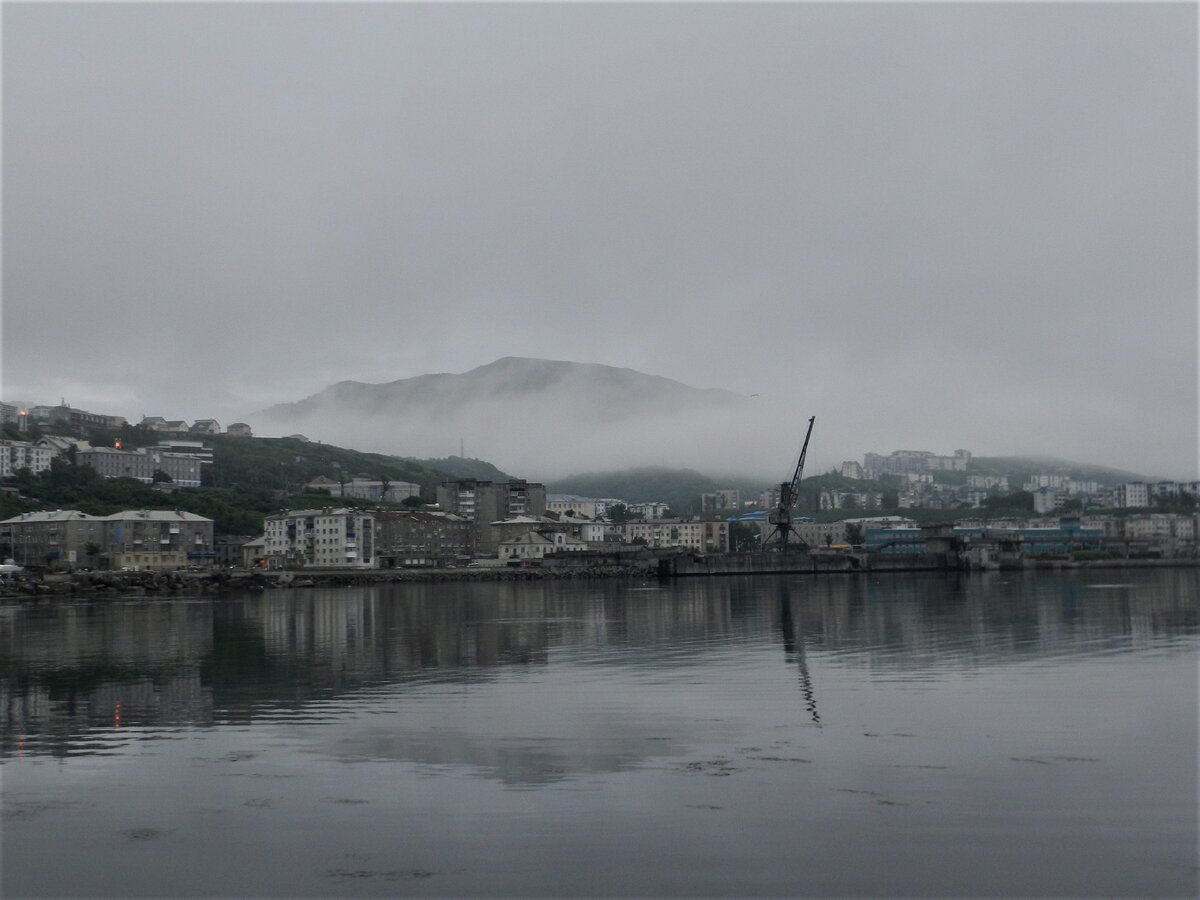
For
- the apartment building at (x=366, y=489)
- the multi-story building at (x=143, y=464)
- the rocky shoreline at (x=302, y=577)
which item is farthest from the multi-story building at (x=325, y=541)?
the apartment building at (x=366, y=489)

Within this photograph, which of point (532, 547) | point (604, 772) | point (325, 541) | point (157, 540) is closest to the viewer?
point (604, 772)

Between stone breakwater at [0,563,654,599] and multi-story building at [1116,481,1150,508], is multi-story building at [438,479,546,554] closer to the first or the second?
stone breakwater at [0,563,654,599]

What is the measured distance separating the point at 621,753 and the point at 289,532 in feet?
309

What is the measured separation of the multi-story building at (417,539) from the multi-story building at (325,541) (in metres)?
2.76

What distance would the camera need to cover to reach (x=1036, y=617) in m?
35.4

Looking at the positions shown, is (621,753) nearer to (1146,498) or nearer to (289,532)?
(289,532)

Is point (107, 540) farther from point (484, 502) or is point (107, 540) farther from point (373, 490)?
point (373, 490)

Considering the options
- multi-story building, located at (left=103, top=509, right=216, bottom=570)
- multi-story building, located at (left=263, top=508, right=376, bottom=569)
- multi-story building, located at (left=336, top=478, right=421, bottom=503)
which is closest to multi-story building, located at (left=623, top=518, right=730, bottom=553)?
multi-story building, located at (left=336, top=478, right=421, bottom=503)

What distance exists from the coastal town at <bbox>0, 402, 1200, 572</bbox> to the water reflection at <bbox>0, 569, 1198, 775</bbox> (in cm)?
4487

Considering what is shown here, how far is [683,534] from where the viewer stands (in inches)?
5792

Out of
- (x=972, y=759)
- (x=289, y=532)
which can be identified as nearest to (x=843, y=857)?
(x=972, y=759)

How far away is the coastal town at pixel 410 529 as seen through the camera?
91688 mm

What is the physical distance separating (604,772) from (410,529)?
100311 mm

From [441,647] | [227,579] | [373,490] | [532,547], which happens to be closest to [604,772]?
[441,647]
